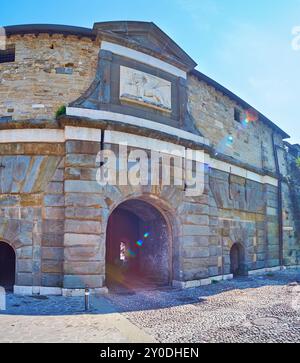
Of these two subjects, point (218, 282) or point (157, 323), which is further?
point (218, 282)

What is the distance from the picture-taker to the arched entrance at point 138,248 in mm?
9891

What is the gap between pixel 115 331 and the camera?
4.75 m

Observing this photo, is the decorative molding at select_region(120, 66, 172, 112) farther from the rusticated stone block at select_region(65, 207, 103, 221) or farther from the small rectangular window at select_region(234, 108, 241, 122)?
the small rectangular window at select_region(234, 108, 241, 122)

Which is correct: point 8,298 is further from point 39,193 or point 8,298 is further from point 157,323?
point 157,323

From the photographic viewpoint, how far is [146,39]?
9.80 meters

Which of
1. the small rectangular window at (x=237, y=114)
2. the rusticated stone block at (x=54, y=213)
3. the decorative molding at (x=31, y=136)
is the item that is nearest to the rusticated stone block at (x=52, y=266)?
the rusticated stone block at (x=54, y=213)

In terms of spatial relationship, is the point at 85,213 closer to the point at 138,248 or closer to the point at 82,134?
the point at 82,134

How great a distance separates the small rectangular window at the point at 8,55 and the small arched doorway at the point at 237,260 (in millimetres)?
10500

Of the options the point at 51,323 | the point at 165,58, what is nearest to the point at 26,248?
the point at 51,323

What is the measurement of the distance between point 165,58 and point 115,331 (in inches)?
328

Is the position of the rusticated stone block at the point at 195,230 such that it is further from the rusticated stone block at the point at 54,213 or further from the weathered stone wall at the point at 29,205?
the weathered stone wall at the point at 29,205

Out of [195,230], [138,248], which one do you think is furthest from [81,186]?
[138,248]

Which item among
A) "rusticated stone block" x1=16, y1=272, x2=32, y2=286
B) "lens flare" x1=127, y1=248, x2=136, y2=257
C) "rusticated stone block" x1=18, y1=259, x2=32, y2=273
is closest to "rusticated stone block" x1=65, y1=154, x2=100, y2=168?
Answer: "rusticated stone block" x1=18, y1=259, x2=32, y2=273

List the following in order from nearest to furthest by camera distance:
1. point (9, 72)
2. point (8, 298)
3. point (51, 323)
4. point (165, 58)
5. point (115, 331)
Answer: point (115, 331)
point (51, 323)
point (8, 298)
point (9, 72)
point (165, 58)
